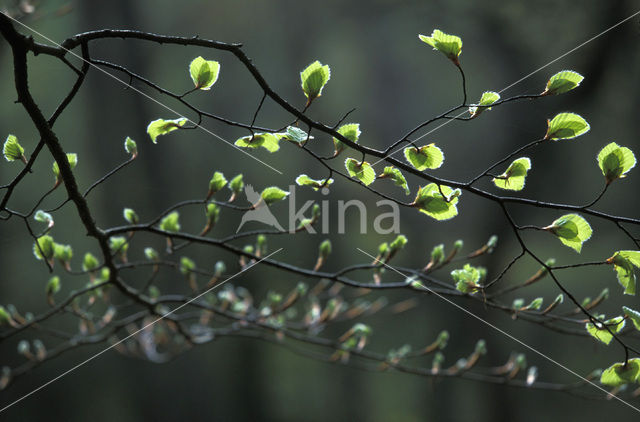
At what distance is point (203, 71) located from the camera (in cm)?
26

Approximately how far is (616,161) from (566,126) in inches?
1.1

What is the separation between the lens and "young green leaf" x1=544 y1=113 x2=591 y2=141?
240 millimetres

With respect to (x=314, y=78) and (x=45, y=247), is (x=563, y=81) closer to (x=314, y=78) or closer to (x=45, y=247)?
(x=314, y=78)

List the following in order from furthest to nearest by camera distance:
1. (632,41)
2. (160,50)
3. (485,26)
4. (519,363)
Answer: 1. (160,50)
2. (485,26)
3. (632,41)
4. (519,363)

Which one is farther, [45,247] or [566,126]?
[45,247]

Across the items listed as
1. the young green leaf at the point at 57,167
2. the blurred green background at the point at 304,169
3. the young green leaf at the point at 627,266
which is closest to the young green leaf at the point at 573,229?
the young green leaf at the point at 627,266

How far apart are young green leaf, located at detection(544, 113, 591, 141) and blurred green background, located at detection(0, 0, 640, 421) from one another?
0.51m

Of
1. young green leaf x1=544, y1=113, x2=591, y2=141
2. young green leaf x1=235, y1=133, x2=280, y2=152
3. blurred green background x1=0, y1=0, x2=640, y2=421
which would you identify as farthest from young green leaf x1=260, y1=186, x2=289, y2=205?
blurred green background x1=0, y1=0, x2=640, y2=421

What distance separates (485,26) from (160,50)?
1.88ft

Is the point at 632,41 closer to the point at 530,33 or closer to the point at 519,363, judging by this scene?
the point at 530,33

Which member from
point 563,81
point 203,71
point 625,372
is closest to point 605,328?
point 625,372

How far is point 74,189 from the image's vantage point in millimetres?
303

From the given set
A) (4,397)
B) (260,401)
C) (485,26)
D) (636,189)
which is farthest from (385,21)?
(4,397)

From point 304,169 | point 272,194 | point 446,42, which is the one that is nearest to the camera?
point 446,42
